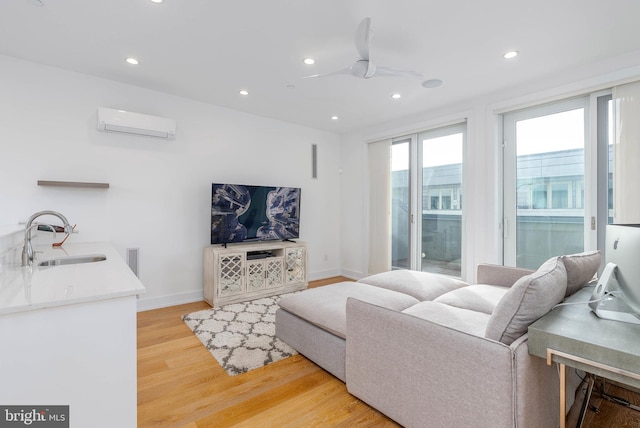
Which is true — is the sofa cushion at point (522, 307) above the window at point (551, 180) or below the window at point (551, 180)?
below

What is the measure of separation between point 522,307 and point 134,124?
3.74m

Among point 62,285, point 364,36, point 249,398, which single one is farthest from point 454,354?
point 364,36

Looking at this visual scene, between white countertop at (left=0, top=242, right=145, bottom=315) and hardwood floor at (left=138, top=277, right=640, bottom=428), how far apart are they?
89 centimetres

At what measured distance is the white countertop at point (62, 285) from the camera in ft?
3.74

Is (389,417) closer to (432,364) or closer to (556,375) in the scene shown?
(432,364)

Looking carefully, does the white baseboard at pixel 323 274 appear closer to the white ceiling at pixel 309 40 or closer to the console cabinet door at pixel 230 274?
the console cabinet door at pixel 230 274

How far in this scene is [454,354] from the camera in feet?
4.55

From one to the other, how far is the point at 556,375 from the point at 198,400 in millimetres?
2024

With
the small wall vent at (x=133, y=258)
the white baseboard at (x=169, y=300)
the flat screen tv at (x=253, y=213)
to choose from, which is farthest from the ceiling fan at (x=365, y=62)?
the white baseboard at (x=169, y=300)

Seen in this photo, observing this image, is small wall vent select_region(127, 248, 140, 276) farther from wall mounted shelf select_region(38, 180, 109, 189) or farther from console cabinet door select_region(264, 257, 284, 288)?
console cabinet door select_region(264, 257, 284, 288)

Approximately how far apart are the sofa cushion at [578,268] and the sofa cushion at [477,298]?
1.68 ft

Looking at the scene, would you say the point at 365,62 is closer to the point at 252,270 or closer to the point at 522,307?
the point at 522,307

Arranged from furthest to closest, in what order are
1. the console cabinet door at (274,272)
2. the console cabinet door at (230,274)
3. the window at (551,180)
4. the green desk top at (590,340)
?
1. the console cabinet door at (274,272)
2. the console cabinet door at (230,274)
3. the window at (551,180)
4. the green desk top at (590,340)

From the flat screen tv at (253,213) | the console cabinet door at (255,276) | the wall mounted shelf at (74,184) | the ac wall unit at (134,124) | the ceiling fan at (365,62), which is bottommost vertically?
the console cabinet door at (255,276)
